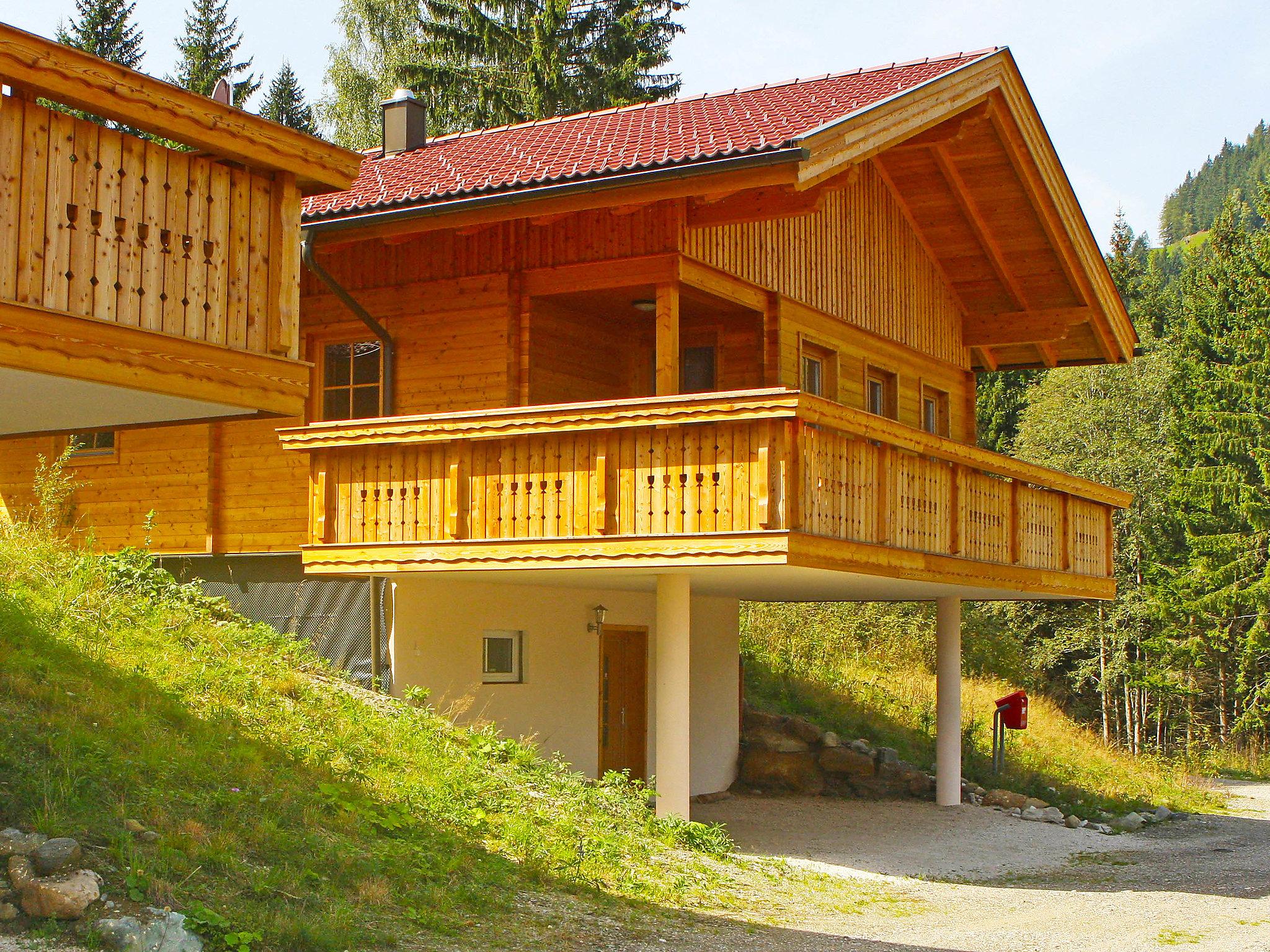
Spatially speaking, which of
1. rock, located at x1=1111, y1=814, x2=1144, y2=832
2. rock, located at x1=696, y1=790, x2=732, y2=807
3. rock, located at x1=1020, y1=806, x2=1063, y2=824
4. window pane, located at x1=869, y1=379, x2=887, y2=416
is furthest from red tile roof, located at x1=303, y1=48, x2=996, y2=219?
rock, located at x1=1111, y1=814, x2=1144, y2=832

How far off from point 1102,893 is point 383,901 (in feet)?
24.6

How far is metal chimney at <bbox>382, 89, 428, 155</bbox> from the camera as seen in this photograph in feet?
65.7

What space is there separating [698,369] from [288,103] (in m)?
31.4

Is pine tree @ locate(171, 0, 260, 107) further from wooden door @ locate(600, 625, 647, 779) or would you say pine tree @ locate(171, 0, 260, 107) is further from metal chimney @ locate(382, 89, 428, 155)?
wooden door @ locate(600, 625, 647, 779)

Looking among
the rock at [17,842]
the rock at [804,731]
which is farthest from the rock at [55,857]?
the rock at [804,731]

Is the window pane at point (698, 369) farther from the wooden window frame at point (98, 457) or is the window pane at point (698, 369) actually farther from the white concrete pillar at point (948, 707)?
the wooden window frame at point (98, 457)

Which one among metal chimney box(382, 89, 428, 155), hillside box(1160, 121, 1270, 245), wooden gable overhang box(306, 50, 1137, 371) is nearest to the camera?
wooden gable overhang box(306, 50, 1137, 371)

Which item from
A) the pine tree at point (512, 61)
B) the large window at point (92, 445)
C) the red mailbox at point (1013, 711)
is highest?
the pine tree at point (512, 61)

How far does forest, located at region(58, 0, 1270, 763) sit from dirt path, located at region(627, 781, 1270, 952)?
14.1m

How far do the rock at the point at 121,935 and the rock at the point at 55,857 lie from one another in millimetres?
549

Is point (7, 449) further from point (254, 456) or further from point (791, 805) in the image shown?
point (791, 805)

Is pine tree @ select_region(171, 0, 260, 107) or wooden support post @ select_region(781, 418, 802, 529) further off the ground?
pine tree @ select_region(171, 0, 260, 107)

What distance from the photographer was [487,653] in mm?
16453

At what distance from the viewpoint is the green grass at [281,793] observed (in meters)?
8.97
